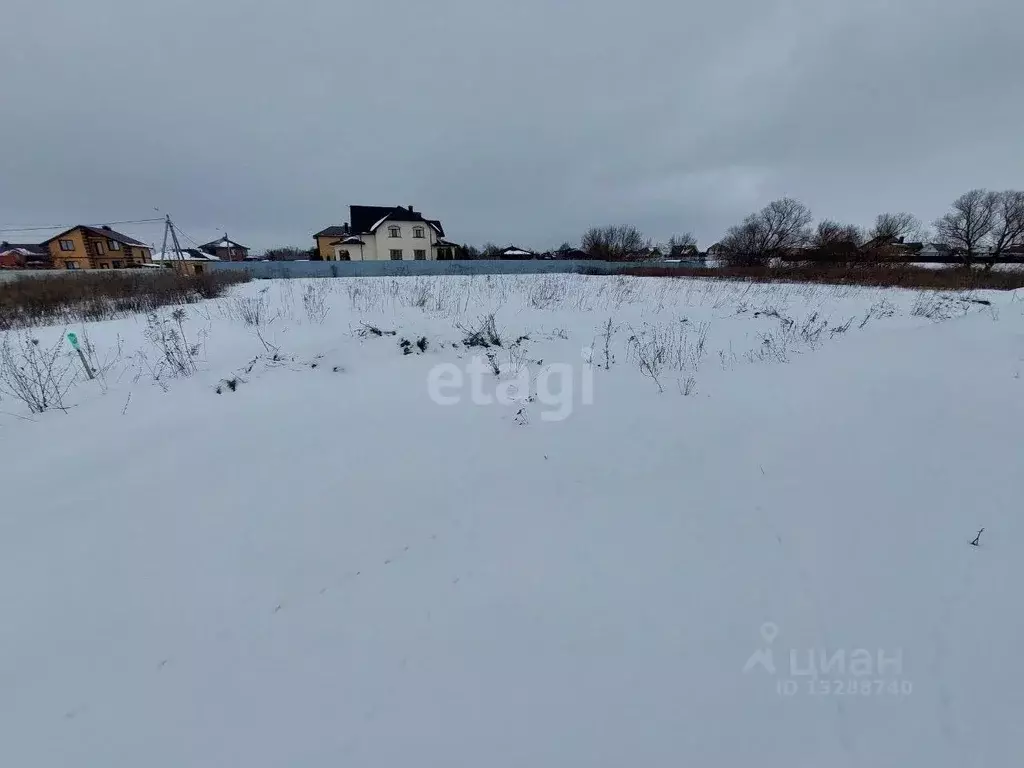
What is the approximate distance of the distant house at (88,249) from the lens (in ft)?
128

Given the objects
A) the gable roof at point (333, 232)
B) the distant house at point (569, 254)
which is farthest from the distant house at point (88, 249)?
the distant house at point (569, 254)

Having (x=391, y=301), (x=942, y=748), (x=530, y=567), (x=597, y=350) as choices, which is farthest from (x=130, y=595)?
(x=391, y=301)

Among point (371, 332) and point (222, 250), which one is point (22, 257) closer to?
point (222, 250)

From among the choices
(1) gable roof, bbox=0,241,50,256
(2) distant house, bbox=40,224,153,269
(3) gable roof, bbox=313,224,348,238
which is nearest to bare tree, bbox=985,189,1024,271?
(3) gable roof, bbox=313,224,348,238

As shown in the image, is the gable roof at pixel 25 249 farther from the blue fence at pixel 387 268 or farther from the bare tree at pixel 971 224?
the bare tree at pixel 971 224

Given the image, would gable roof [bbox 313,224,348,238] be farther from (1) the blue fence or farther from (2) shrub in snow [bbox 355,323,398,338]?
(2) shrub in snow [bbox 355,323,398,338]

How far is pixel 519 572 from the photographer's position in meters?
1.94

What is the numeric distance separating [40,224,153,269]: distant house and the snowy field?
53402 millimetres

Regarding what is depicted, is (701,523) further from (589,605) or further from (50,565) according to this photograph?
(50,565)

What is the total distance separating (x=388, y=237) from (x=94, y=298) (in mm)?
24840

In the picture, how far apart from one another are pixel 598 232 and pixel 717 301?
49132 mm

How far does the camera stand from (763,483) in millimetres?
2521

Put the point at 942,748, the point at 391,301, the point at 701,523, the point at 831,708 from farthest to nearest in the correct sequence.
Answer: the point at 391,301, the point at 701,523, the point at 831,708, the point at 942,748

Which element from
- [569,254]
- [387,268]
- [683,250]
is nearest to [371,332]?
[387,268]
